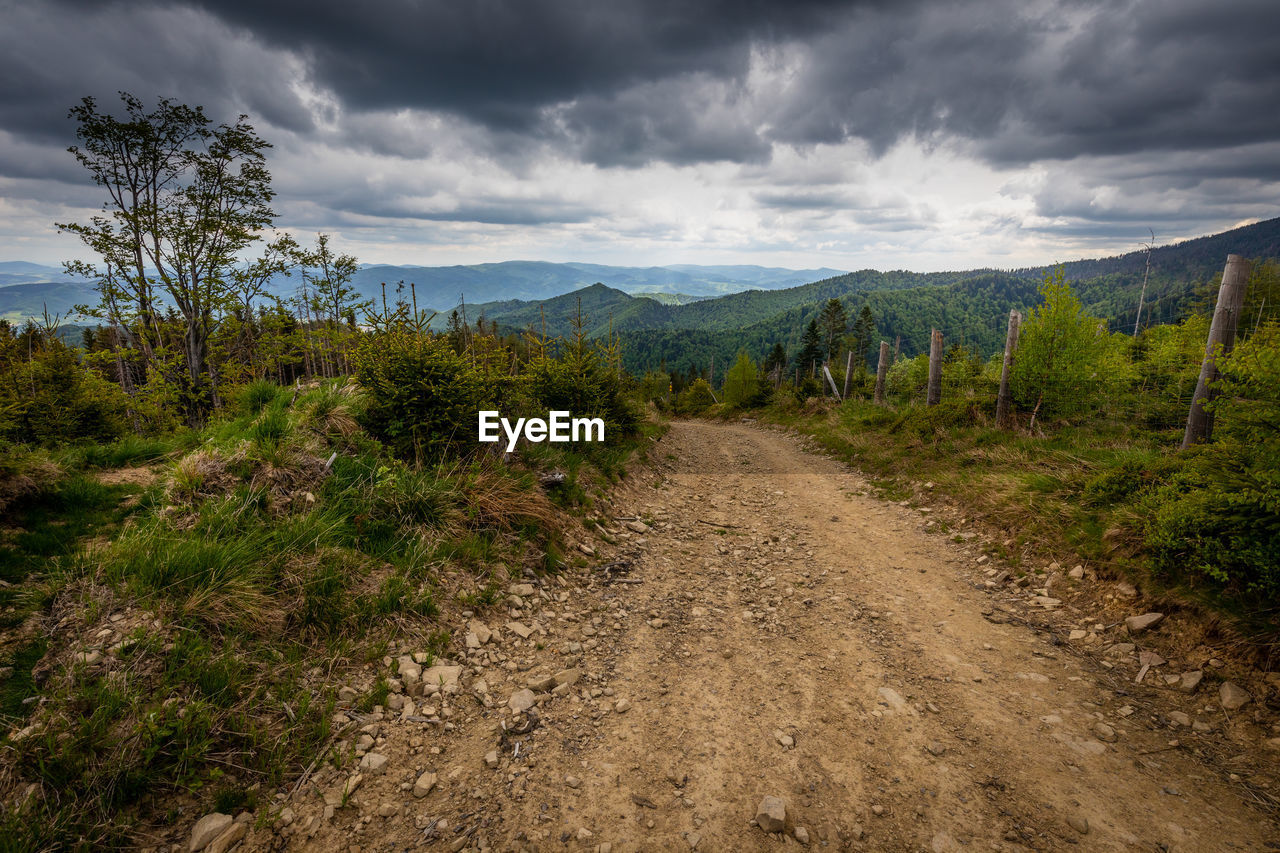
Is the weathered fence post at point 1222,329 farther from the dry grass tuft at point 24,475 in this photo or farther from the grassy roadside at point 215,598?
the dry grass tuft at point 24,475

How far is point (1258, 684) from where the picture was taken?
349cm

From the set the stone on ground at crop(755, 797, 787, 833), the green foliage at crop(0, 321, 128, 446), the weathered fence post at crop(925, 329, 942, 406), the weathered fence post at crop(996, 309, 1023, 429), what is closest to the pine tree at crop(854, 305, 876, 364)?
the weathered fence post at crop(925, 329, 942, 406)

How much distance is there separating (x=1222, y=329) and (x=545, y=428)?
32.8ft

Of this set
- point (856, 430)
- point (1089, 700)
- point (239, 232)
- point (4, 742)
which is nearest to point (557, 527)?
point (4, 742)

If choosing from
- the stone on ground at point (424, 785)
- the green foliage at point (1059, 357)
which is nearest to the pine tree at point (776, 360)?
the green foliage at point (1059, 357)

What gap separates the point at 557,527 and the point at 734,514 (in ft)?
12.3

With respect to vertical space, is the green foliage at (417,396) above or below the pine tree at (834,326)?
below

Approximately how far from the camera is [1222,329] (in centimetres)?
618

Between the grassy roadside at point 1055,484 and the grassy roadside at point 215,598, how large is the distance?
20.2 ft

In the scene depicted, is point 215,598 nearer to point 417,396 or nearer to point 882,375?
point 417,396

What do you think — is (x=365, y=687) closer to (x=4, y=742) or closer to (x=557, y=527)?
(x=4, y=742)

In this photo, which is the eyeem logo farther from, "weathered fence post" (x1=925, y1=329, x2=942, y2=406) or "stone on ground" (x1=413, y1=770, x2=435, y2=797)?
"weathered fence post" (x1=925, y1=329, x2=942, y2=406)

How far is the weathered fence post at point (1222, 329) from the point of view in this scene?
241 inches

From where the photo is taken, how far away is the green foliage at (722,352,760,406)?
109 ft
